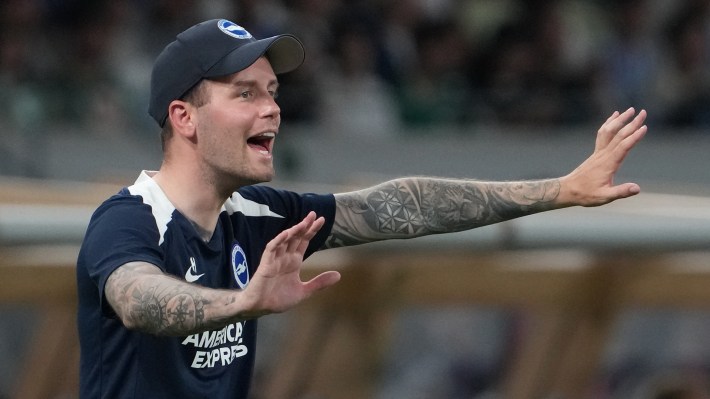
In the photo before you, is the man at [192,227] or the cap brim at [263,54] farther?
the cap brim at [263,54]

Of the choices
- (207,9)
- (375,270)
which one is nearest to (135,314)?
(375,270)

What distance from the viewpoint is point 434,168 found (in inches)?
422

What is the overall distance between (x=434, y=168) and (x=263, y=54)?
22.2 feet

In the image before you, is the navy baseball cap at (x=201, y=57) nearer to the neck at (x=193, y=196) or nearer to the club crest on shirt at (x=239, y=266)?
the neck at (x=193, y=196)

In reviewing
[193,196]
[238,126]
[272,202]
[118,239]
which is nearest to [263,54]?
[238,126]

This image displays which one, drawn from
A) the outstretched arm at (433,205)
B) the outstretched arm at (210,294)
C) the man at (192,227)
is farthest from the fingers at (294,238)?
the outstretched arm at (433,205)

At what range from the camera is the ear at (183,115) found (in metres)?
3.96

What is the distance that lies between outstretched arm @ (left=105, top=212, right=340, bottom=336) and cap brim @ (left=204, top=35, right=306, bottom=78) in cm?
56

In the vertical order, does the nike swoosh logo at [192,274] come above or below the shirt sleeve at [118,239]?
below

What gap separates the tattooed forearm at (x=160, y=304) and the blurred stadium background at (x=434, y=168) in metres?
1.23

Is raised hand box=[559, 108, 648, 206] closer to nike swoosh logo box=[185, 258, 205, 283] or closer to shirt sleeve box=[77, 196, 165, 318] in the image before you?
nike swoosh logo box=[185, 258, 205, 283]

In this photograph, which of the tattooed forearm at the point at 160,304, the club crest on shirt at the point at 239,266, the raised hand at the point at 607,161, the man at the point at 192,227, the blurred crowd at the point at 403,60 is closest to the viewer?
the tattooed forearm at the point at 160,304

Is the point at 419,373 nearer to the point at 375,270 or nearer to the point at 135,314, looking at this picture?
the point at 375,270

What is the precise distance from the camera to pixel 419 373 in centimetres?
794
